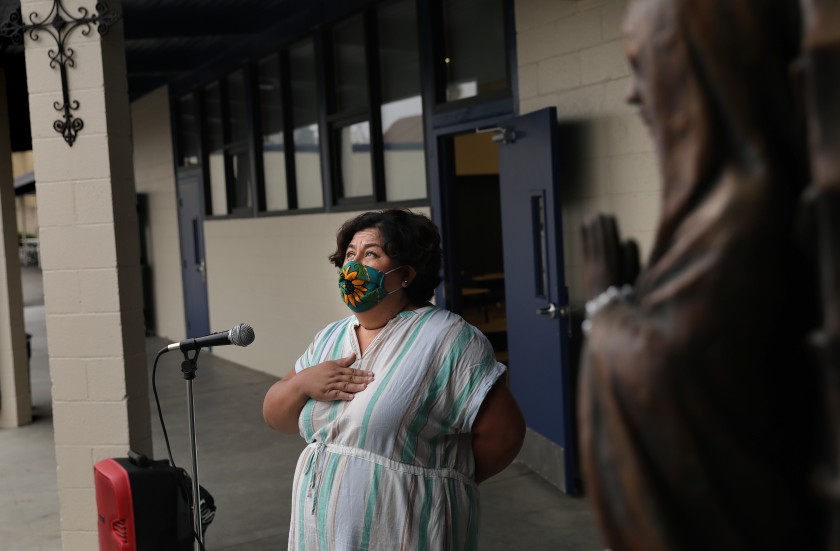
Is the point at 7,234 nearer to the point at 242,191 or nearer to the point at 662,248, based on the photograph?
the point at 242,191

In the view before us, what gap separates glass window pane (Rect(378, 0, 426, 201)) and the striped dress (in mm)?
4396

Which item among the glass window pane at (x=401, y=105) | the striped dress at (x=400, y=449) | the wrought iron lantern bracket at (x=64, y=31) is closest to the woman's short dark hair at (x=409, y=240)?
the striped dress at (x=400, y=449)

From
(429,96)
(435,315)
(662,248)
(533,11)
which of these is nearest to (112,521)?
(435,315)

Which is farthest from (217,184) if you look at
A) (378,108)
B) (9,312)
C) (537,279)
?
(537,279)

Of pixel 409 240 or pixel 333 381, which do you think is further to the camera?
pixel 409 240

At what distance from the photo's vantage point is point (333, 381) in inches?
83.7

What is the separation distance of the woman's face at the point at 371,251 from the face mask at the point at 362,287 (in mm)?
21

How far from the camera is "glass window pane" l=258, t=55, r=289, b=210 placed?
8914 millimetres

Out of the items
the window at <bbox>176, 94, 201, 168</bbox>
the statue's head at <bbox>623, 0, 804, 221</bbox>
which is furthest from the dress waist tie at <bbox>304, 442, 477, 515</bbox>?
the window at <bbox>176, 94, 201, 168</bbox>

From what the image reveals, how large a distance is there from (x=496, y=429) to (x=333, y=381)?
0.41 m

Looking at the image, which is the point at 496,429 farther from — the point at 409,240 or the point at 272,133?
the point at 272,133

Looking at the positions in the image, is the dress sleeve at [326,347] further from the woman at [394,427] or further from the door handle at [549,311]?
the door handle at [549,311]

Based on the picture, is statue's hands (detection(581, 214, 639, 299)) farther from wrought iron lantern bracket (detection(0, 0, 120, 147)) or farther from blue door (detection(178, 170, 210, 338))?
blue door (detection(178, 170, 210, 338))

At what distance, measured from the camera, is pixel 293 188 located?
8.66 metres
